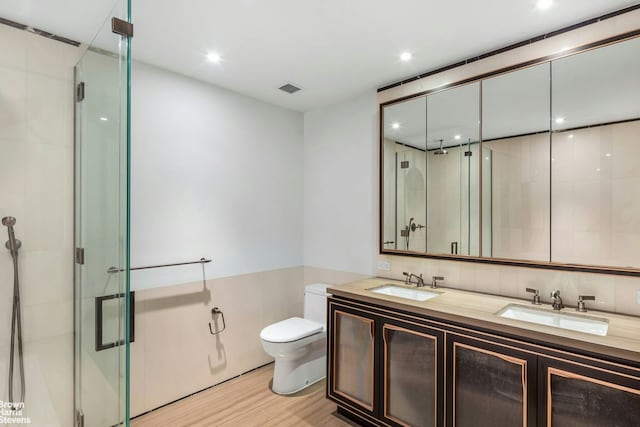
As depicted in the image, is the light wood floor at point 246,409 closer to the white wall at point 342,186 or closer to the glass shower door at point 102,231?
the glass shower door at point 102,231

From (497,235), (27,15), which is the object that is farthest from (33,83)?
(497,235)

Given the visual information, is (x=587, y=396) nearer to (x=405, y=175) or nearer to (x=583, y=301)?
(x=583, y=301)

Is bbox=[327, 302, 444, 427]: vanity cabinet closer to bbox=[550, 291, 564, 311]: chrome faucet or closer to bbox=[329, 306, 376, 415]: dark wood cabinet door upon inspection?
bbox=[329, 306, 376, 415]: dark wood cabinet door

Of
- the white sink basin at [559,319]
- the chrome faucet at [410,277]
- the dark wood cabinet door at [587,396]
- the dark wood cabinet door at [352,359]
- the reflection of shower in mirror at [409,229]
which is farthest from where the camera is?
the reflection of shower in mirror at [409,229]

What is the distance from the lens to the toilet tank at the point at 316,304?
9.78 ft

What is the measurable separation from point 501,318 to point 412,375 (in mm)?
642

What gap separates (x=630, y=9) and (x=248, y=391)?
3518mm

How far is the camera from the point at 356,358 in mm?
2277

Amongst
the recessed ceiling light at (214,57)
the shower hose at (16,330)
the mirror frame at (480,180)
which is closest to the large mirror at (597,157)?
the mirror frame at (480,180)

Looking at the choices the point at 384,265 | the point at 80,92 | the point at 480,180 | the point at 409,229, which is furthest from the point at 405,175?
the point at 80,92

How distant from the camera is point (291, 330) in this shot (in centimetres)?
271

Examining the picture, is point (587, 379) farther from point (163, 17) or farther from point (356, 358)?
point (163, 17)

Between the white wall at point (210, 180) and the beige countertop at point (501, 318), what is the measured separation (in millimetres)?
1067

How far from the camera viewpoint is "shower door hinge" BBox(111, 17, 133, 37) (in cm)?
138
